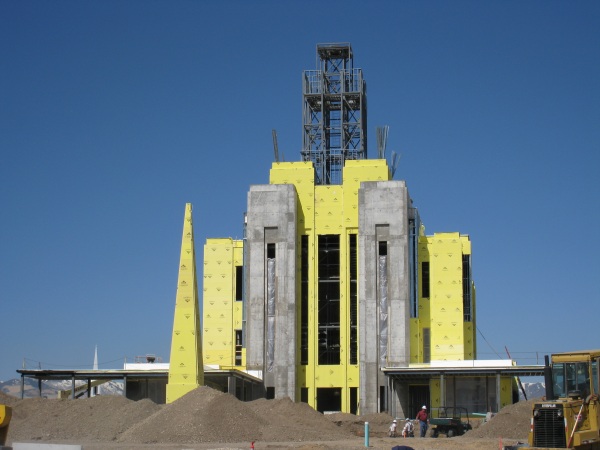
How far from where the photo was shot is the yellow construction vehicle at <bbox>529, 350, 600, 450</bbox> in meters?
28.4

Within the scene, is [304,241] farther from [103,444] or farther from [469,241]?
[103,444]

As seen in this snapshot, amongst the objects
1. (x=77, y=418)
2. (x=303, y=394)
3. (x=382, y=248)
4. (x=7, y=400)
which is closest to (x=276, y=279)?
(x=382, y=248)

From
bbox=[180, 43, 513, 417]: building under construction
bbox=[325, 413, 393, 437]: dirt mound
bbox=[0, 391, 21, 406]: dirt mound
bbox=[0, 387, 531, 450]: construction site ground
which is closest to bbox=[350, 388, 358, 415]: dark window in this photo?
bbox=[180, 43, 513, 417]: building under construction

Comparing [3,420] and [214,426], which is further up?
[3,420]

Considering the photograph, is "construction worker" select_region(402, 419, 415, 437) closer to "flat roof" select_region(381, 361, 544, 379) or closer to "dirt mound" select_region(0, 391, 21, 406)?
"flat roof" select_region(381, 361, 544, 379)

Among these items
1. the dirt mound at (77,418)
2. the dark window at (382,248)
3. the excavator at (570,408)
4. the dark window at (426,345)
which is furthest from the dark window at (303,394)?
the excavator at (570,408)

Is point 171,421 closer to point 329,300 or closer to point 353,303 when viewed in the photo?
point 353,303

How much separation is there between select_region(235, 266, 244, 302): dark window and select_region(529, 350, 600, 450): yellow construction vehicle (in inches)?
1928

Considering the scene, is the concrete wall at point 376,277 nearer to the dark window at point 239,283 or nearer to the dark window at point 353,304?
the dark window at point 353,304

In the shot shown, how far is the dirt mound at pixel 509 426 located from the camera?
4950 cm

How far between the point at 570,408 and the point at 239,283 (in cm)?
5112

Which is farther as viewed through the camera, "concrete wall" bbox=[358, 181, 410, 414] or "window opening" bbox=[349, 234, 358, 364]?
"window opening" bbox=[349, 234, 358, 364]

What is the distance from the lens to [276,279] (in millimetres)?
73562

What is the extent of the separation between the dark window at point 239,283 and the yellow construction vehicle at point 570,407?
4897 cm
